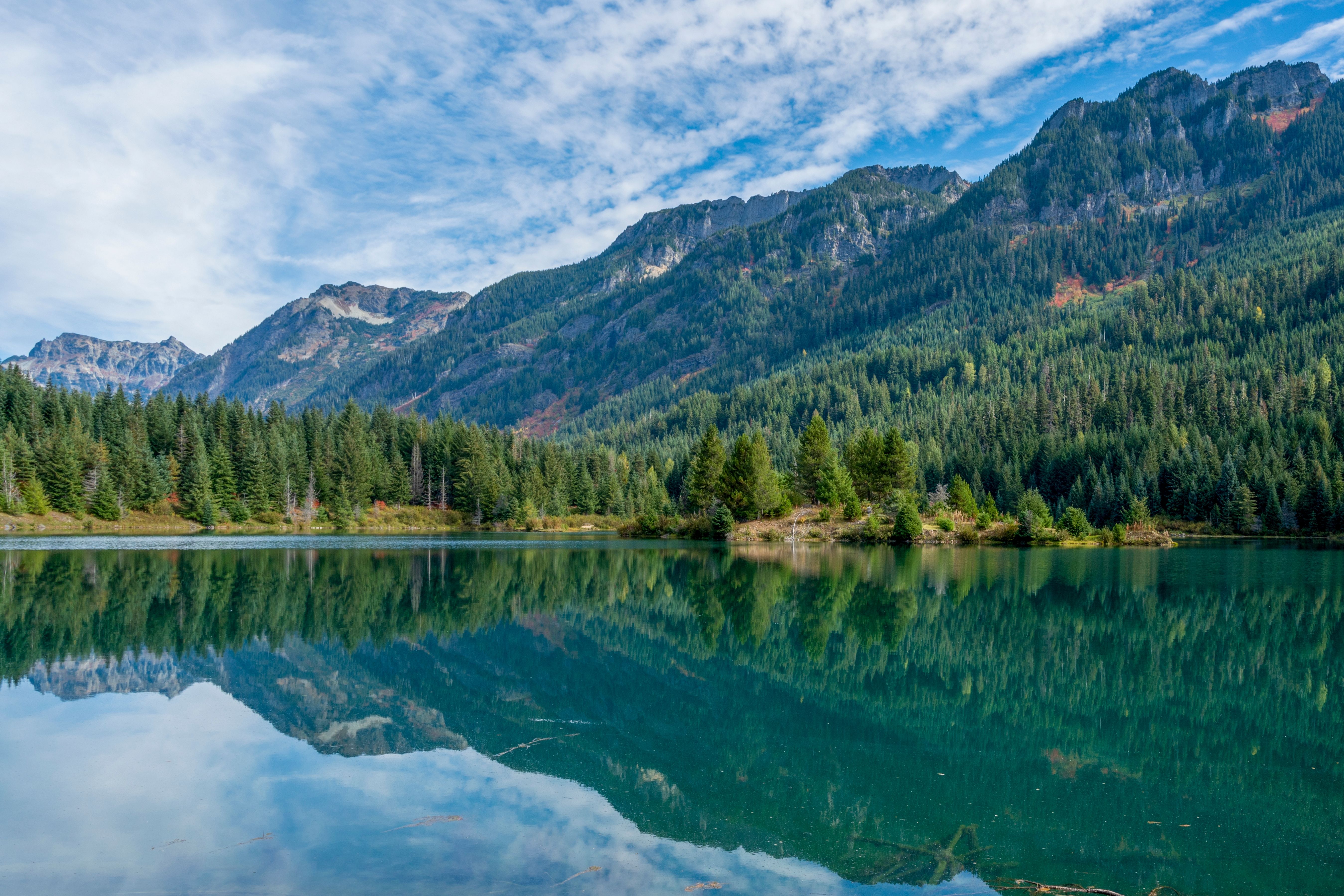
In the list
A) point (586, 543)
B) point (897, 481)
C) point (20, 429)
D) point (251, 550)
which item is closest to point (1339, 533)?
point (897, 481)

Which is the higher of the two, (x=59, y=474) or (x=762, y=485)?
(x=59, y=474)

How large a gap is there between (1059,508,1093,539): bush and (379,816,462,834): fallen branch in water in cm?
7770

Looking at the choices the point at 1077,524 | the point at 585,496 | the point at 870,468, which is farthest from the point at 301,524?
the point at 1077,524

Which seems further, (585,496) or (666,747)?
(585,496)

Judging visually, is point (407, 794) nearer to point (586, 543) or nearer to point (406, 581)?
point (406, 581)

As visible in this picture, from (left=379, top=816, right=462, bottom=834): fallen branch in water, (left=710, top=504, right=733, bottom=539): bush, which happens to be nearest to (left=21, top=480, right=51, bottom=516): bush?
(left=710, top=504, right=733, bottom=539): bush

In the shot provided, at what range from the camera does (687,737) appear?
13.2 metres

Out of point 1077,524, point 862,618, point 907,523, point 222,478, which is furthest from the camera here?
point 222,478

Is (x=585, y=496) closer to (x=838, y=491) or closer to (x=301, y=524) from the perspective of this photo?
(x=301, y=524)

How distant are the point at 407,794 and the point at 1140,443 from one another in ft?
408

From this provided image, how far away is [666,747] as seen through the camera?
12.7m

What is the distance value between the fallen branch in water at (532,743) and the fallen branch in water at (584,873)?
4124mm

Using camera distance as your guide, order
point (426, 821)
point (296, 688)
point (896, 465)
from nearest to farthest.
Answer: point (426, 821), point (296, 688), point (896, 465)

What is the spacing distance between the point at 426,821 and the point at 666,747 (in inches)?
164
